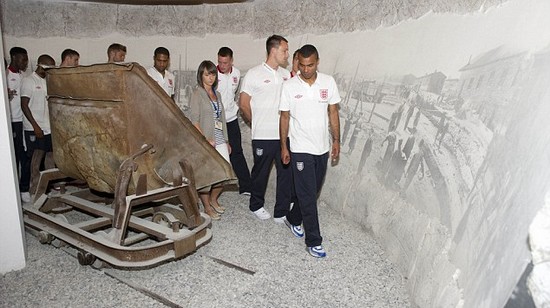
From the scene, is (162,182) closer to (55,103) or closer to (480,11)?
(55,103)

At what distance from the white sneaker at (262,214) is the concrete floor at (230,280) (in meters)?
0.59

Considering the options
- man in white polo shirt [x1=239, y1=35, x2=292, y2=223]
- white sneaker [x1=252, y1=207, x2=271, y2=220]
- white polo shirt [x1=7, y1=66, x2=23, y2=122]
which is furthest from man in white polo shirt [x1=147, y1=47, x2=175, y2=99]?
white sneaker [x1=252, y1=207, x2=271, y2=220]

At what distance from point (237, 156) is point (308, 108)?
201 centimetres

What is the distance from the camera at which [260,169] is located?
16.0 feet

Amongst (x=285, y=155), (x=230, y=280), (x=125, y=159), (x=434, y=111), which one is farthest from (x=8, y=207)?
(x=434, y=111)

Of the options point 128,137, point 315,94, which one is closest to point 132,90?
point 128,137

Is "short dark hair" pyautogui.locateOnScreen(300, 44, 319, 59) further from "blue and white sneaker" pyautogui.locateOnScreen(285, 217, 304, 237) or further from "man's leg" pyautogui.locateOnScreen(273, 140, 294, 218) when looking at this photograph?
"blue and white sneaker" pyautogui.locateOnScreen(285, 217, 304, 237)

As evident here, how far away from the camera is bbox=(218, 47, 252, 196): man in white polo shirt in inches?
207

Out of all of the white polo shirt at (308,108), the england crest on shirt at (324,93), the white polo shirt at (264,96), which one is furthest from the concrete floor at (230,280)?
the england crest on shirt at (324,93)

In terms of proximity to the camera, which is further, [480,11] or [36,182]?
[36,182]

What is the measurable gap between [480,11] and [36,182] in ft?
13.6

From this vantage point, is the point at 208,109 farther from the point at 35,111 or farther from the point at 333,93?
the point at 35,111

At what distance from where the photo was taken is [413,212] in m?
3.52

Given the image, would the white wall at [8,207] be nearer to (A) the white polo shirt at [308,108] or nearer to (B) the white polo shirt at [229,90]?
(A) the white polo shirt at [308,108]
